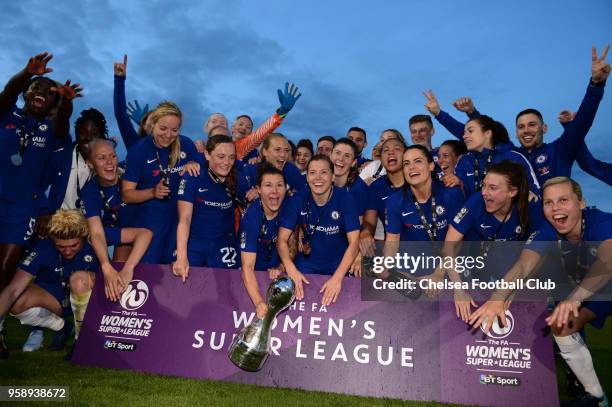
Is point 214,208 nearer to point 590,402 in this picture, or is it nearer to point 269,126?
point 269,126

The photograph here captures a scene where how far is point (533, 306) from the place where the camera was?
4027mm

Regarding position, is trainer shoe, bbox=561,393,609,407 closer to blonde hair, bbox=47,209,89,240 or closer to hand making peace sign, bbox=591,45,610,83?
hand making peace sign, bbox=591,45,610,83

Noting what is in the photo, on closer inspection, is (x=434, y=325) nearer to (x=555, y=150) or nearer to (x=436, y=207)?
(x=436, y=207)

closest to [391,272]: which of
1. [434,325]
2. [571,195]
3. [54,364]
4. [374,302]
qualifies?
[374,302]

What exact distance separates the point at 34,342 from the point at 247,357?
335 centimetres

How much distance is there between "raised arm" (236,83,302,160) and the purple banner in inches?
112

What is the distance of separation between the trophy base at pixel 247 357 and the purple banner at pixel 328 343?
0.17 m

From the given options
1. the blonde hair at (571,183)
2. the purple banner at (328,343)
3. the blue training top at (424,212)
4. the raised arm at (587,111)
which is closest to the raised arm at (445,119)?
the raised arm at (587,111)

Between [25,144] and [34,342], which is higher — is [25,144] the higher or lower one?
the higher one

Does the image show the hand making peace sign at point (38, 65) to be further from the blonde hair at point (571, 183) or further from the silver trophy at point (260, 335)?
the blonde hair at point (571, 183)

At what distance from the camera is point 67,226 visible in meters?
5.53

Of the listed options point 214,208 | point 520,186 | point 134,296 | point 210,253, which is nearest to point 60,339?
point 134,296

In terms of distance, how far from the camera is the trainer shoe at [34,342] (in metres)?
5.72

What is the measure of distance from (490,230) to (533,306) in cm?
107
